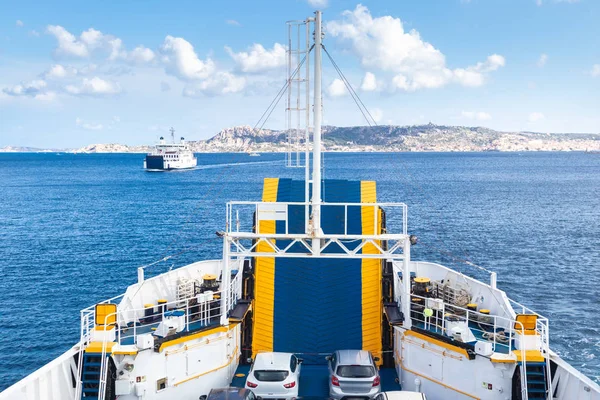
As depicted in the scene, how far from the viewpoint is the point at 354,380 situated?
42.4 feet

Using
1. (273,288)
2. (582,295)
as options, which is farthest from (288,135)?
(582,295)

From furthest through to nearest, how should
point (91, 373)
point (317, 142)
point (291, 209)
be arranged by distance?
point (291, 209) → point (317, 142) → point (91, 373)

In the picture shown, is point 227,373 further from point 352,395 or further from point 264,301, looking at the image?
point 352,395

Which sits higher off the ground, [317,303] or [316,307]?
[317,303]

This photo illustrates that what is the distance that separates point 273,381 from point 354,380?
6.92 ft

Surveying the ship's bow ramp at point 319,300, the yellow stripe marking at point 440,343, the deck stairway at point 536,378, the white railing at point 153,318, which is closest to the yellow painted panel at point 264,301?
the ship's bow ramp at point 319,300

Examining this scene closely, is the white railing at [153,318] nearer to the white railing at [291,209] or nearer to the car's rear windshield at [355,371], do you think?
the white railing at [291,209]

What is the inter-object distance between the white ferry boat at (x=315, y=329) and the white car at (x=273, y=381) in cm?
11

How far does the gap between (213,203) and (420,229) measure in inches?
1590

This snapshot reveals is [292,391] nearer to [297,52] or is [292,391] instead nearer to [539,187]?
[297,52]

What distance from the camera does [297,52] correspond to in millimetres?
15438

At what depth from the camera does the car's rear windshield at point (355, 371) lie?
13.1 m

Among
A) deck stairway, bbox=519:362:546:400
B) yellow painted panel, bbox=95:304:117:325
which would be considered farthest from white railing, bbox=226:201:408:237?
deck stairway, bbox=519:362:546:400

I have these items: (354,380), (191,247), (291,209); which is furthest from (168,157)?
(354,380)
